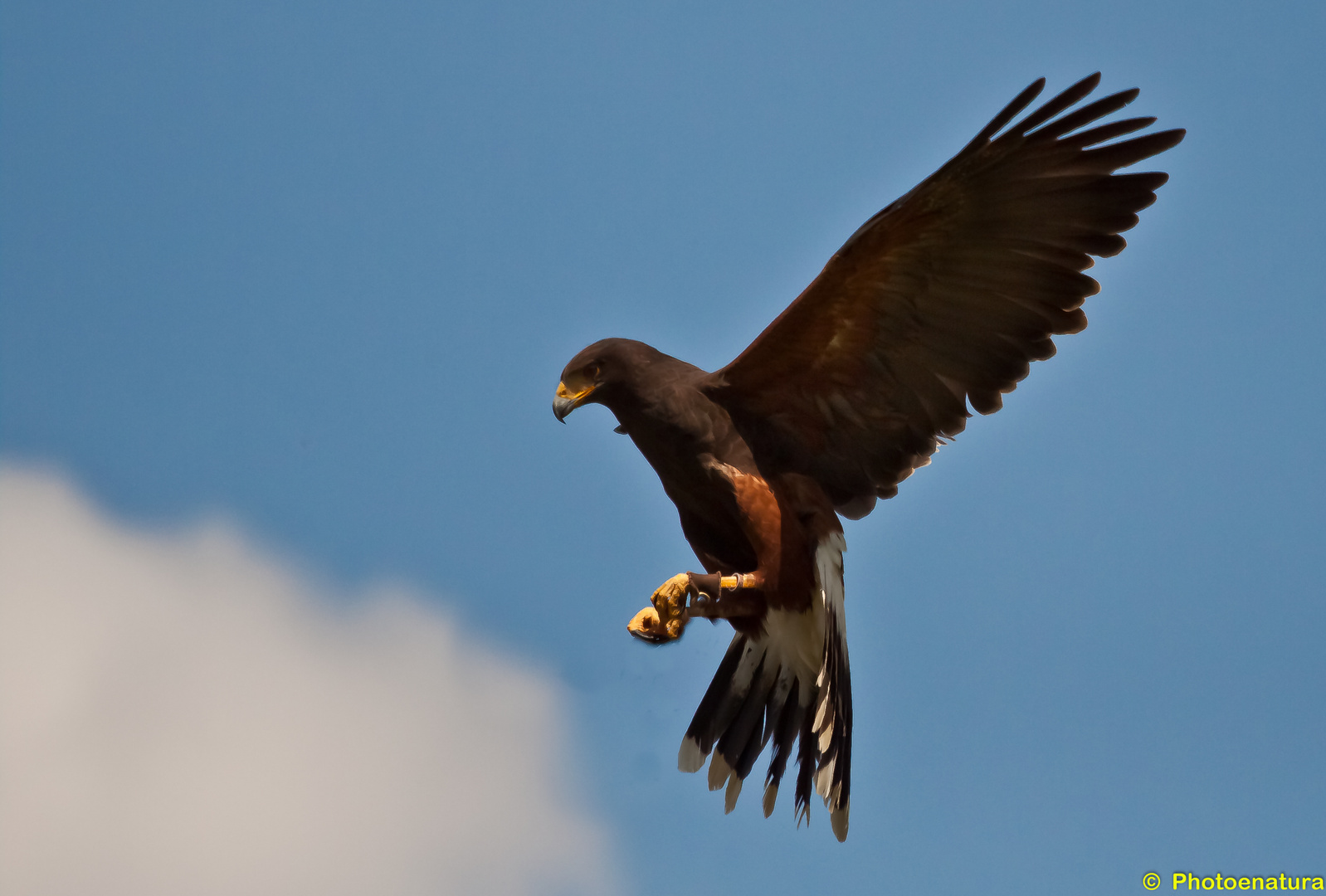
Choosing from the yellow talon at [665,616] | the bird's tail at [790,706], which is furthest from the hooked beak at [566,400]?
Result: the bird's tail at [790,706]

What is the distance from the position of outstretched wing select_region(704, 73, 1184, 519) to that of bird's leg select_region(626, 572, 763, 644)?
49cm

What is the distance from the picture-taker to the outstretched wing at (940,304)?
15.1 feet

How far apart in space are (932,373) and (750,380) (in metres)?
0.72

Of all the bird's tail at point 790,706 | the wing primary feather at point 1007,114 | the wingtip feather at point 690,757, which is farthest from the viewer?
the wingtip feather at point 690,757

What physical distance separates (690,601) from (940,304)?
1.48m

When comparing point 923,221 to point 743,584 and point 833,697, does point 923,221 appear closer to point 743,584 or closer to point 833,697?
point 743,584

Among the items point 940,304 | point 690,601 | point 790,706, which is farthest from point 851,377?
point 790,706

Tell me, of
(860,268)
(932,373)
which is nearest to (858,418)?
(932,373)

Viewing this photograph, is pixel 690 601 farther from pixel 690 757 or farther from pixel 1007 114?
pixel 1007 114

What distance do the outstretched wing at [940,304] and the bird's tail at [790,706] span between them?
0.47 metres

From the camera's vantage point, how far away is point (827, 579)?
4.82 metres

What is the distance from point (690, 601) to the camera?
4.81 m

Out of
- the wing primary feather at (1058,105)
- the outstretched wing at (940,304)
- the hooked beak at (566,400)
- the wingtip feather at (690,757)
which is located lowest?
the wingtip feather at (690,757)

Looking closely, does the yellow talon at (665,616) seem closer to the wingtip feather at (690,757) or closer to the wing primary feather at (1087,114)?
the wingtip feather at (690,757)
